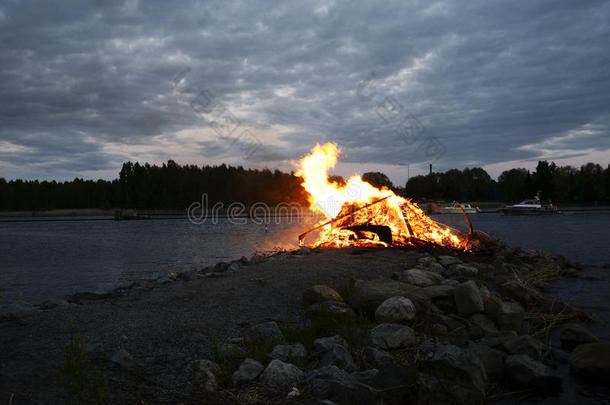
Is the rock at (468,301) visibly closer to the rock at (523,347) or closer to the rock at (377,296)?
the rock at (377,296)

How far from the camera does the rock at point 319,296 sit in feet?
29.7

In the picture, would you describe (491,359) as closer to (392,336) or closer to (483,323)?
(392,336)

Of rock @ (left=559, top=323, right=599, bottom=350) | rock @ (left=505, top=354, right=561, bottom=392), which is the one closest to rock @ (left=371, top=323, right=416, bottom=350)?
rock @ (left=505, top=354, right=561, bottom=392)

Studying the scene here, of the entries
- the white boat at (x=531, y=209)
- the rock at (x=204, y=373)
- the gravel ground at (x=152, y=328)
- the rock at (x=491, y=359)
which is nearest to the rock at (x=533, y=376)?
the rock at (x=491, y=359)

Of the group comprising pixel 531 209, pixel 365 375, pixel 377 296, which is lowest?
pixel 365 375

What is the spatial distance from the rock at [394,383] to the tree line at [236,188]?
98075 millimetres

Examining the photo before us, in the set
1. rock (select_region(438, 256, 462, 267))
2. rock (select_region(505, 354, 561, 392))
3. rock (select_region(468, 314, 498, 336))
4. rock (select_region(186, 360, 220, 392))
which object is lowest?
rock (select_region(505, 354, 561, 392))

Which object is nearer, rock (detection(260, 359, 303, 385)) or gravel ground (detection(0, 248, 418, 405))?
gravel ground (detection(0, 248, 418, 405))

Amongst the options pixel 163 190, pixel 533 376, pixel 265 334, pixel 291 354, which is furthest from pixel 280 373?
pixel 163 190

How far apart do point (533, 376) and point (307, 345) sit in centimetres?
372

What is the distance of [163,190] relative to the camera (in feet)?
380

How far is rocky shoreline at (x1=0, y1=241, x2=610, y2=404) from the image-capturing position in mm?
5496

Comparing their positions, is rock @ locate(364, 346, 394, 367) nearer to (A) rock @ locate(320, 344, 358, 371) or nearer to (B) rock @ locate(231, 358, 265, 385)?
(A) rock @ locate(320, 344, 358, 371)

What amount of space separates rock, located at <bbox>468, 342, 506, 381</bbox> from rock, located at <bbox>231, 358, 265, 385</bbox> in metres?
3.52
